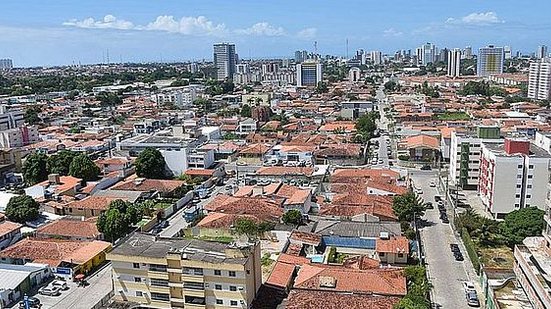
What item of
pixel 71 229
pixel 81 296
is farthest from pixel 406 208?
pixel 71 229

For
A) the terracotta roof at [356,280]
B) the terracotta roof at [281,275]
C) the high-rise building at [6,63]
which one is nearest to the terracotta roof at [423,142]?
the terracotta roof at [356,280]

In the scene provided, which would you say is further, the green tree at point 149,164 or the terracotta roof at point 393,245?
the green tree at point 149,164

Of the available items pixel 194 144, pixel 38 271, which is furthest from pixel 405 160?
pixel 38 271

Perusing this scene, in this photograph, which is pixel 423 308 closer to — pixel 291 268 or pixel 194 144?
pixel 291 268

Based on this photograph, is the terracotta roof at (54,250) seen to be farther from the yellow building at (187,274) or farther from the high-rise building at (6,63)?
the high-rise building at (6,63)

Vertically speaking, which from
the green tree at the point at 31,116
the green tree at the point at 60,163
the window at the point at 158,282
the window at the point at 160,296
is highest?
the green tree at the point at 31,116

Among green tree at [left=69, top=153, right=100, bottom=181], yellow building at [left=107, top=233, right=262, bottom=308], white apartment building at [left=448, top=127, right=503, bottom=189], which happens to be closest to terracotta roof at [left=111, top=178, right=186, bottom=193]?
green tree at [left=69, top=153, right=100, bottom=181]

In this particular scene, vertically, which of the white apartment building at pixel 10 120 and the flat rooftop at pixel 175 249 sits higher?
the white apartment building at pixel 10 120
